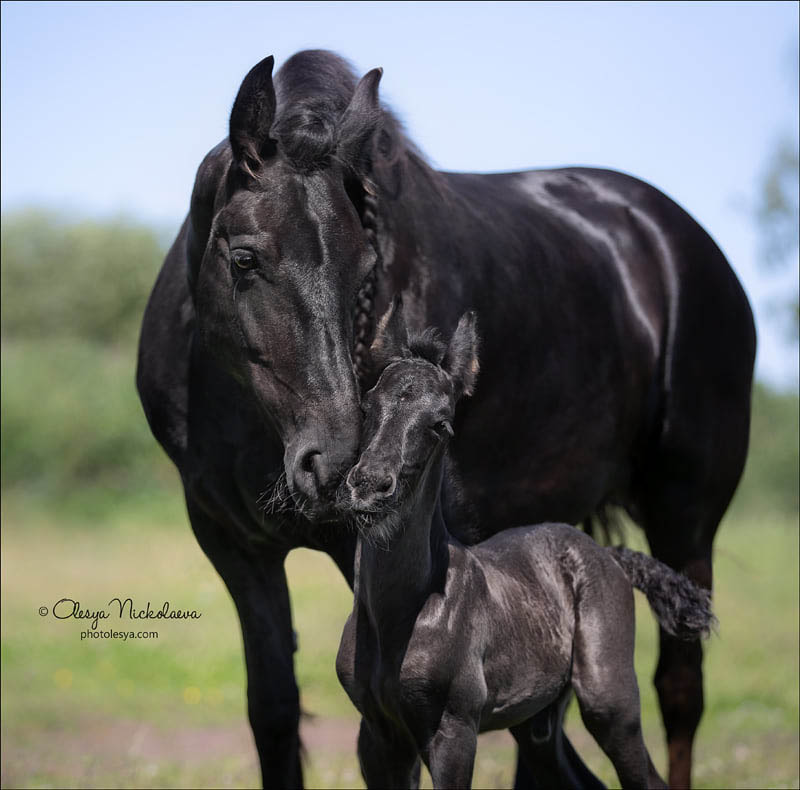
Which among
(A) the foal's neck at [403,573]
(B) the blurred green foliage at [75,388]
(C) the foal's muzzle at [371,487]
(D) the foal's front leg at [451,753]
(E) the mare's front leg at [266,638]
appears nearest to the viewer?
(C) the foal's muzzle at [371,487]

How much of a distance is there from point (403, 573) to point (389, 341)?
1.93ft

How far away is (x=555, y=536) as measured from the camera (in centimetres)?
353

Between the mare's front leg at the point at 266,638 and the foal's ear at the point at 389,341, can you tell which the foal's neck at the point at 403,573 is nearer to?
the foal's ear at the point at 389,341

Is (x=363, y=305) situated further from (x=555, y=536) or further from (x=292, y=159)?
(x=555, y=536)

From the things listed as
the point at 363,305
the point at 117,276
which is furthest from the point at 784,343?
the point at 363,305

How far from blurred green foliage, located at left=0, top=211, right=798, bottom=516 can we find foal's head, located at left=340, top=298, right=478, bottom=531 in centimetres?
1362

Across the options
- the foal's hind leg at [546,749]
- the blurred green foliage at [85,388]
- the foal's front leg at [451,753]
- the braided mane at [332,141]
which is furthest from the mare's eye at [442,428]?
the blurred green foliage at [85,388]

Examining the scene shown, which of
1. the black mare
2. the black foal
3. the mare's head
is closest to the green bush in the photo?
the black mare

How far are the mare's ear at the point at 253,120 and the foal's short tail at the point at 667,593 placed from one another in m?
1.58

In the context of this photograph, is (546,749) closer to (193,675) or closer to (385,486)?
(385,486)

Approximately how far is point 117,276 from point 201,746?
54.6 ft

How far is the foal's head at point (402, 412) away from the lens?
277 centimetres

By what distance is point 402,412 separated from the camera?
9.32 feet

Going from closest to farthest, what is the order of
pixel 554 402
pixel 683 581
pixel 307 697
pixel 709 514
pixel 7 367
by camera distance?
pixel 683 581 < pixel 554 402 < pixel 709 514 < pixel 307 697 < pixel 7 367
